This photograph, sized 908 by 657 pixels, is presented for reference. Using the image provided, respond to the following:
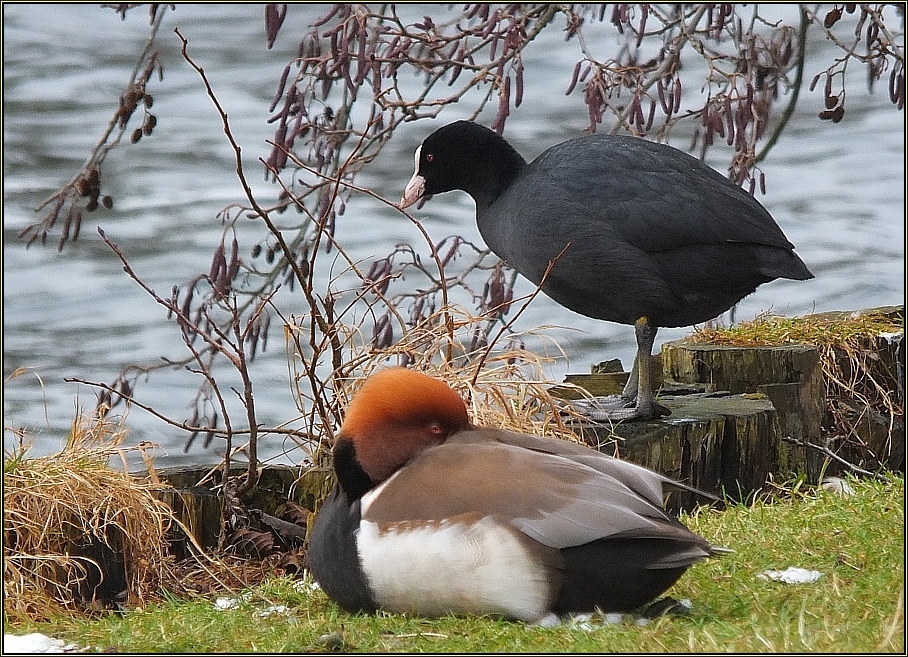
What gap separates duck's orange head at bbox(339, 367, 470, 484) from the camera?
158 inches

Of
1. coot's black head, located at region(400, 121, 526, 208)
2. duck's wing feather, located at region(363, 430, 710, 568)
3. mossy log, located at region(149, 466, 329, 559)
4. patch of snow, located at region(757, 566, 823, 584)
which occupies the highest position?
coot's black head, located at region(400, 121, 526, 208)

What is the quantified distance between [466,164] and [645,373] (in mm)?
1388

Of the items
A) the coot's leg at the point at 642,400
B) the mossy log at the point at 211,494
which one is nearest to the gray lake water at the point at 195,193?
the mossy log at the point at 211,494

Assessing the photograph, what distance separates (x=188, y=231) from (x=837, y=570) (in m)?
11.5

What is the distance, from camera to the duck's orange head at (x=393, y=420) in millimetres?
4023

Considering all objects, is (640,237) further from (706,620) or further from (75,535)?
(75,535)

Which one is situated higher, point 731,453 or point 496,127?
point 496,127

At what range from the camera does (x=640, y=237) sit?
213 inches

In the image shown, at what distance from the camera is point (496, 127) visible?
254 inches

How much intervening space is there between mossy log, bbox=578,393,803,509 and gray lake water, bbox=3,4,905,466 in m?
5.69

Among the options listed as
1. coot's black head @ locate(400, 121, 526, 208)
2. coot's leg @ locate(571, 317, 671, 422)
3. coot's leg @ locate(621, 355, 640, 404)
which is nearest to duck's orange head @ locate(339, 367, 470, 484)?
coot's leg @ locate(571, 317, 671, 422)

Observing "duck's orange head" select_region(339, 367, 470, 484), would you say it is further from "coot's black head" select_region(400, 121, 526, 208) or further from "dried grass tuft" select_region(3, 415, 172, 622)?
"coot's black head" select_region(400, 121, 526, 208)

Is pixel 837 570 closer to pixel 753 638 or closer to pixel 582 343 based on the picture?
pixel 753 638

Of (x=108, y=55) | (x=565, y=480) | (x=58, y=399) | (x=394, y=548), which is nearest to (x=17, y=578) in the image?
(x=394, y=548)
